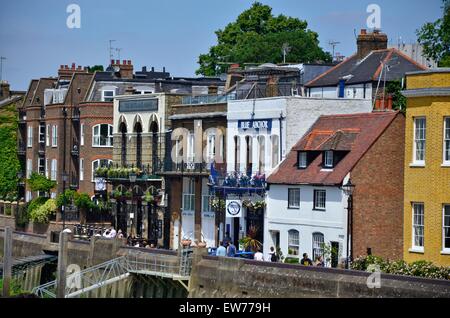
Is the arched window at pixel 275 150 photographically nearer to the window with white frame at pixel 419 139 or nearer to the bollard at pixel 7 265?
the window with white frame at pixel 419 139

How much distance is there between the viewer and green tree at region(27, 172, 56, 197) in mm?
100125

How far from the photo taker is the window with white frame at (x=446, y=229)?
58.8m

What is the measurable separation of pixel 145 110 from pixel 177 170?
7247 millimetres

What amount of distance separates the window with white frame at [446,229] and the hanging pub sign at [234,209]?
15.8 m

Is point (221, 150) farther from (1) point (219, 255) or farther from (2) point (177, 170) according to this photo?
(1) point (219, 255)

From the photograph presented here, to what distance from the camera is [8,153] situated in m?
110

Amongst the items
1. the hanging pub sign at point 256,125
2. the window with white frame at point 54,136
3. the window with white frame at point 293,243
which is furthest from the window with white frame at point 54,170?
the window with white frame at point 293,243

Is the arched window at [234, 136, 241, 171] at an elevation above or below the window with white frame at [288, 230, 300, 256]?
above

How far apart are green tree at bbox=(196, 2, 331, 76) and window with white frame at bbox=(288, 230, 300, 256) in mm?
58160

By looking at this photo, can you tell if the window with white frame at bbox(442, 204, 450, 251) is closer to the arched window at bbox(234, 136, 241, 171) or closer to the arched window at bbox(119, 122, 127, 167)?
the arched window at bbox(234, 136, 241, 171)

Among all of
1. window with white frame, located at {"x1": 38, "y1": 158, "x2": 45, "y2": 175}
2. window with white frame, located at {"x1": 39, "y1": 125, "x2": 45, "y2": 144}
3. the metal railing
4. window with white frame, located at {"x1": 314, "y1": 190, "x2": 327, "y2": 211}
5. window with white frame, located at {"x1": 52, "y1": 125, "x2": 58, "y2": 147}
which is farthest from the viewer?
window with white frame, located at {"x1": 39, "y1": 125, "x2": 45, "y2": 144}

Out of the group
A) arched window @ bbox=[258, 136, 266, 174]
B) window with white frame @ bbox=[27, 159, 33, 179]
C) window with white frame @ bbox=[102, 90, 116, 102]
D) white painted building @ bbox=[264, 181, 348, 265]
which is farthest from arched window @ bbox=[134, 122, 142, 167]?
window with white frame @ bbox=[27, 159, 33, 179]

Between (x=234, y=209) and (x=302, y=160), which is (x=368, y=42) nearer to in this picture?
(x=234, y=209)
